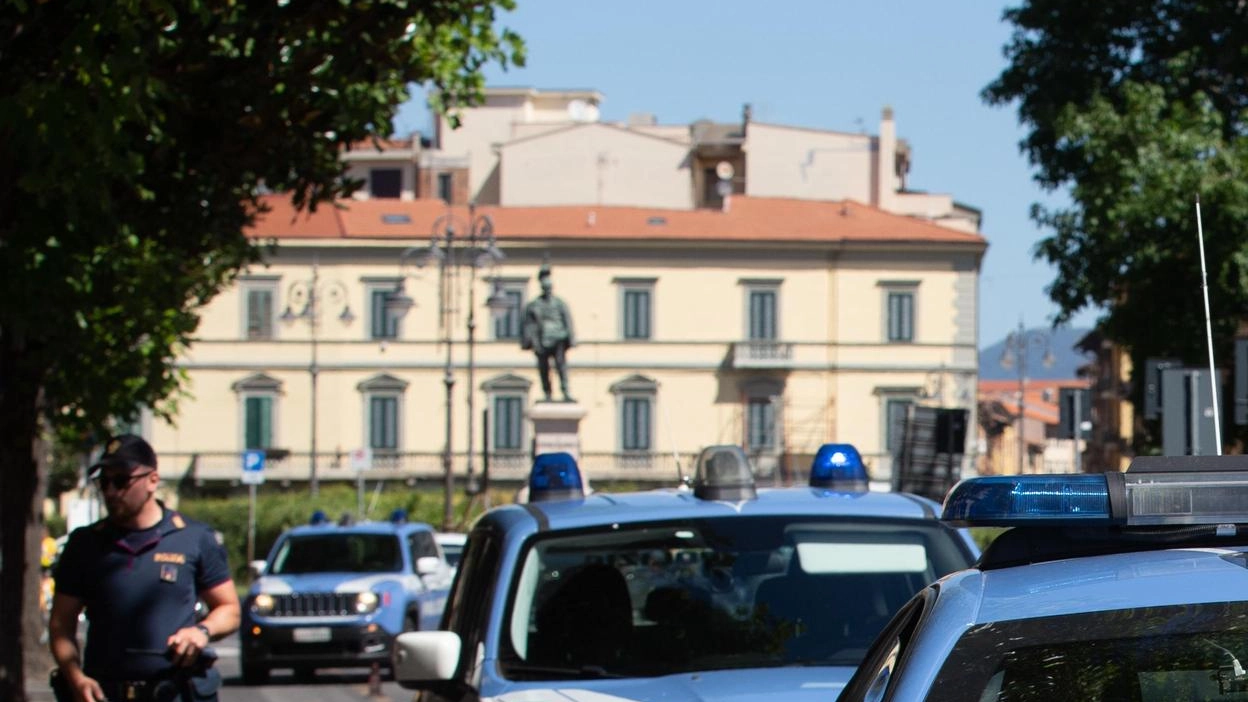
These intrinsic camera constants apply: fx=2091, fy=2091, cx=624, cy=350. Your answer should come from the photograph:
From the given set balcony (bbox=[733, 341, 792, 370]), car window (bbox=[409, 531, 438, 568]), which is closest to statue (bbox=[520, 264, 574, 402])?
car window (bbox=[409, 531, 438, 568])

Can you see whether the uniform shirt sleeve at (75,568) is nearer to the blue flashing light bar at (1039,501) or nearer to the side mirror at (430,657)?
the side mirror at (430,657)

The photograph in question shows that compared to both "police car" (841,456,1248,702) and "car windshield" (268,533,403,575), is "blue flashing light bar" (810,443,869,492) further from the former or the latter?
"car windshield" (268,533,403,575)

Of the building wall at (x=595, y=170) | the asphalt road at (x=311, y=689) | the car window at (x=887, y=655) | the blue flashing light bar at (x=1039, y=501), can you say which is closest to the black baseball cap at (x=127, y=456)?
the car window at (x=887, y=655)

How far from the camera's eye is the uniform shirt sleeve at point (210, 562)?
7.28 m

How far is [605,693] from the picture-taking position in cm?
574

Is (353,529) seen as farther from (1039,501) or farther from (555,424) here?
(1039,501)

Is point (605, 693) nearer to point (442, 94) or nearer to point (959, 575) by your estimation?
point (959, 575)

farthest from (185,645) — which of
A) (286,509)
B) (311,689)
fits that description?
(286,509)

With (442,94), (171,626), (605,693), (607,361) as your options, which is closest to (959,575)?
(605,693)

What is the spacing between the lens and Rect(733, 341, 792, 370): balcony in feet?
243

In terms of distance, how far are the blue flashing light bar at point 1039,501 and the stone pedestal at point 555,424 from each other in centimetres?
3298

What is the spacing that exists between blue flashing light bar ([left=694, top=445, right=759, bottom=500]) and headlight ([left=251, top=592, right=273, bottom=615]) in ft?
52.6

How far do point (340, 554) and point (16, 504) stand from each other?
470cm

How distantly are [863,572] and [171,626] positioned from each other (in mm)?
2416
